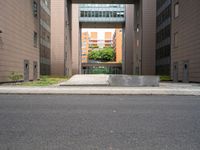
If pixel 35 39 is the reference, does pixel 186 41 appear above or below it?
below

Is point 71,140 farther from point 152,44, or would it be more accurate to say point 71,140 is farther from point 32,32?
point 152,44

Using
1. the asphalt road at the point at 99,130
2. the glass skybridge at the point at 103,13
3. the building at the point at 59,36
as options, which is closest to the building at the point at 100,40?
the glass skybridge at the point at 103,13

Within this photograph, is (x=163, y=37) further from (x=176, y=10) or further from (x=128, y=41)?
(x=128, y=41)

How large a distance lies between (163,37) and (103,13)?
24.9 metres

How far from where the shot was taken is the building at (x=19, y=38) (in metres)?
20.1

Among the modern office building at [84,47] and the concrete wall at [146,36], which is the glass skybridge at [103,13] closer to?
the concrete wall at [146,36]

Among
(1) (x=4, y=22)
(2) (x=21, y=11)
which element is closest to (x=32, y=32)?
(2) (x=21, y=11)

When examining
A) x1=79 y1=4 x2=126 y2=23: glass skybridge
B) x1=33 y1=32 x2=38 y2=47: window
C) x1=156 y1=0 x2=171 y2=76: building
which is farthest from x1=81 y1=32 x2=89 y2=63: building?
x1=33 y1=32 x2=38 y2=47: window

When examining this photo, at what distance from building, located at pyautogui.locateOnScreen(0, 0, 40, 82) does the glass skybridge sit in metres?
30.5

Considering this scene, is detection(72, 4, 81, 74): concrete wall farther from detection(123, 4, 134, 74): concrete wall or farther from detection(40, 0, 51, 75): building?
detection(40, 0, 51, 75): building

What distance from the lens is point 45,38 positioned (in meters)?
41.5

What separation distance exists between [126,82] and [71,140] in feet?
49.7

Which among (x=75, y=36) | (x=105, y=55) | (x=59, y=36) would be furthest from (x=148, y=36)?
(x=105, y=55)

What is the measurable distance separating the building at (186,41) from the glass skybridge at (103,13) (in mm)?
30743
